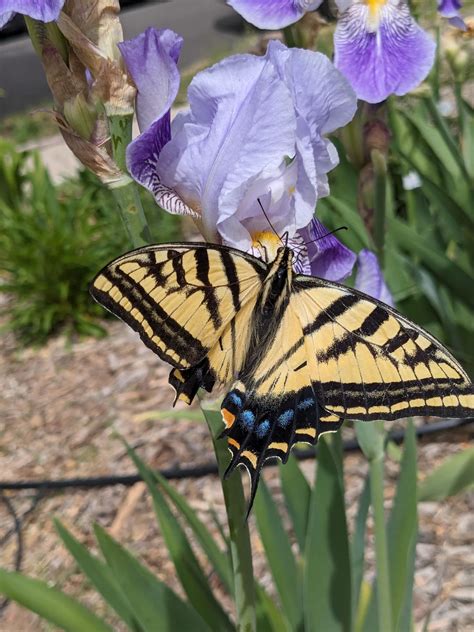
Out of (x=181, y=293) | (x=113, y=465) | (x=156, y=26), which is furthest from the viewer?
(x=156, y=26)

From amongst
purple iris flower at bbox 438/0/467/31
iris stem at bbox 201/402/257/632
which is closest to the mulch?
iris stem at bbox 201/402/257/632

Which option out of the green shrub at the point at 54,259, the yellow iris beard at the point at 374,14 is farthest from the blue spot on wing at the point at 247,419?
the green shrub at the point at 54,259

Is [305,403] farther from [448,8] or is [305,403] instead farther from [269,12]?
[448,8]

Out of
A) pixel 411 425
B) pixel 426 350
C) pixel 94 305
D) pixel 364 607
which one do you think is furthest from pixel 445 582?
pixel 94 305

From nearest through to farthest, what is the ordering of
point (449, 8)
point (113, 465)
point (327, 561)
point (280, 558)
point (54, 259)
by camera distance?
point (327, 561) < point (280, 558) < point (449, 8) < point (113, 465) < point (54, 259)

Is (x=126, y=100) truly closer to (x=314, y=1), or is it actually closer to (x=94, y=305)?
(x=314, y=1)

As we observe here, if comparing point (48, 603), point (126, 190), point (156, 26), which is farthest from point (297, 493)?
point (156, 26)
